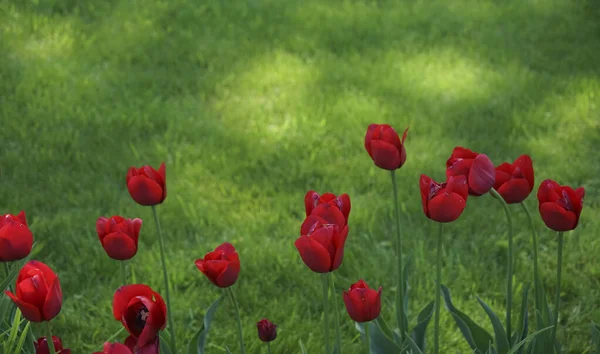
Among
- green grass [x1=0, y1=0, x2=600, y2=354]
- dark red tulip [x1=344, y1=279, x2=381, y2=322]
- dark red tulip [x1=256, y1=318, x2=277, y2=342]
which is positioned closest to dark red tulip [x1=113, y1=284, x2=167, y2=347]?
dark red tulip [x1=344, y1=279, x2=381, y2=322]

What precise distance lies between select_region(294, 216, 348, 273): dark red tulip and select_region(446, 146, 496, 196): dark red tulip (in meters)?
0.29

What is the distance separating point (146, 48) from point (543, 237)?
7.21ft

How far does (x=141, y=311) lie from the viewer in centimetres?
134

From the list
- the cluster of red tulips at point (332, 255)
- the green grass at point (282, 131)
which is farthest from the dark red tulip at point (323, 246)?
the green grass at point (282, 131)

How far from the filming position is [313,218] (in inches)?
54.5

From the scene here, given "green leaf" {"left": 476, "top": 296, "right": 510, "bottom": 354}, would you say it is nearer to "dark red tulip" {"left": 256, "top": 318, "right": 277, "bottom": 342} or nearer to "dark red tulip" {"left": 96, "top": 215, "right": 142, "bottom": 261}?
"dark red tulip" {"left": 256, "top": 318, "right": 277, "bottom": 342}

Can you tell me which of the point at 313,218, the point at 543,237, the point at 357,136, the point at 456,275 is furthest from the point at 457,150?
the point at 357,136

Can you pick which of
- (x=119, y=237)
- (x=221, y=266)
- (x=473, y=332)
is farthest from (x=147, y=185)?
(x=473, y=332)

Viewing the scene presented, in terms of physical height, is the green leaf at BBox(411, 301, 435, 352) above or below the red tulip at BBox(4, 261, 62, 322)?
below

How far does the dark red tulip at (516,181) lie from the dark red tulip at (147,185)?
670mm

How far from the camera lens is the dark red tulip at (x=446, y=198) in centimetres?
142

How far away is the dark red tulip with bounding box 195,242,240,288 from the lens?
1480 mm

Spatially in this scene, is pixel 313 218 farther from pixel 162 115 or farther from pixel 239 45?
pixel 239 45

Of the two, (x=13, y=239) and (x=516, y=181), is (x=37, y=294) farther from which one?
(x=516, y=181)
